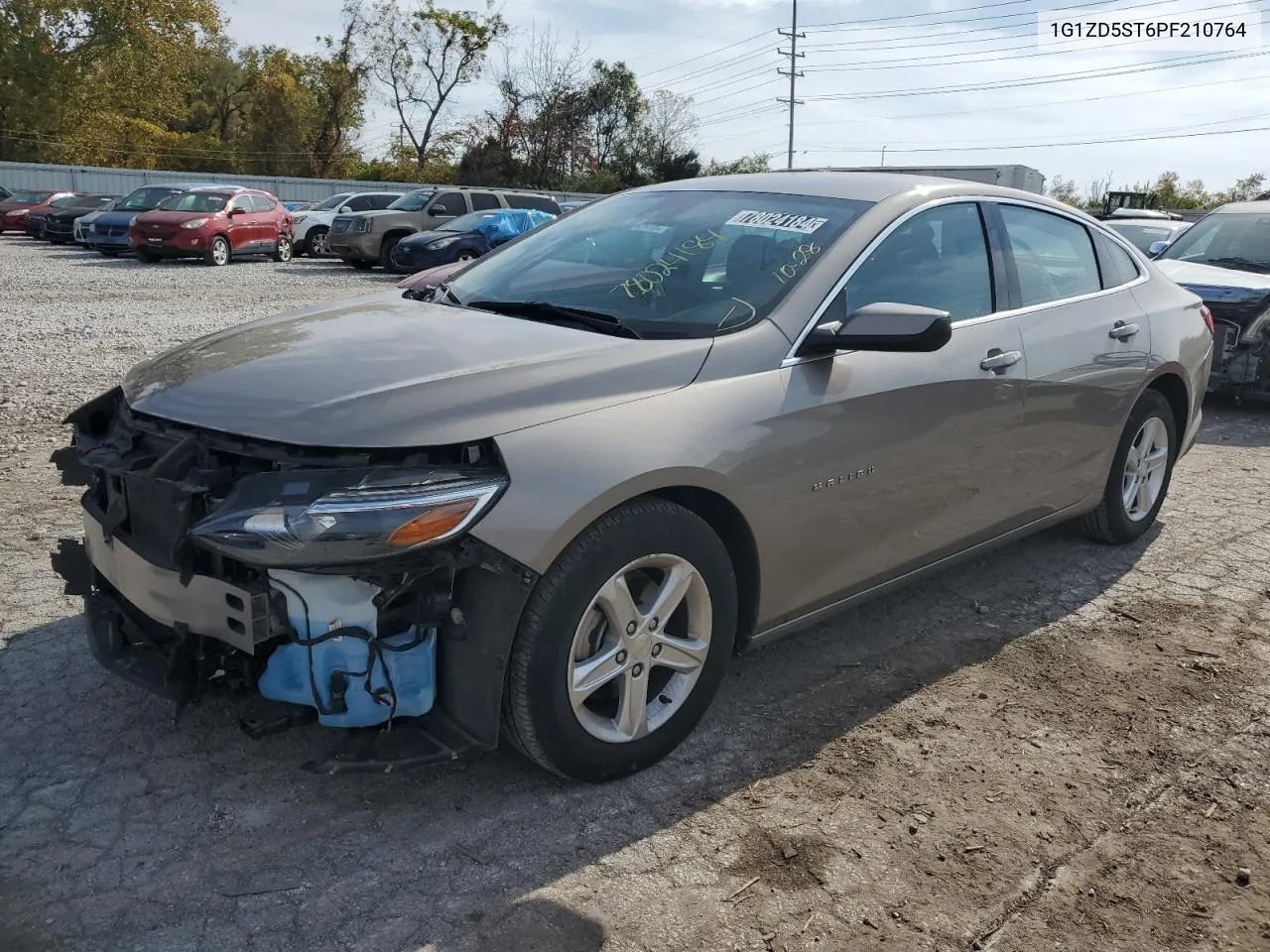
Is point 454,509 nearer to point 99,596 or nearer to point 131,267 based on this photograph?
point 99,596

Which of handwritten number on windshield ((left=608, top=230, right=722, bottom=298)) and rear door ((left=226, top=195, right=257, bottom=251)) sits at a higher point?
rear door ((left=226, top=195, right=257, bottom=251))

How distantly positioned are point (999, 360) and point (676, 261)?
125 centimetres

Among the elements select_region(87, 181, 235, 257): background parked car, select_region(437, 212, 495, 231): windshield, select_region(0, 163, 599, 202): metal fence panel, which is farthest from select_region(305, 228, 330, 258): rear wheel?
select_region(0, 163, 599, 202): metal fence panel

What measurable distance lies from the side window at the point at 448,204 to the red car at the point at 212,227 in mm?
3762

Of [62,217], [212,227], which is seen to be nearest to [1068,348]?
[212,227]

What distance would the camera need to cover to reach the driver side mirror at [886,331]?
3238mm

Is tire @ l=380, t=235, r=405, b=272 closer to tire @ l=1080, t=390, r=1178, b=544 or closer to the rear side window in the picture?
the rear side window

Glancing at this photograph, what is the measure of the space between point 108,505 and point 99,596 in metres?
0.39

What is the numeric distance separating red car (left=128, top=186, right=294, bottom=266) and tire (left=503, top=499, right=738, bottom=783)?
2106 cm

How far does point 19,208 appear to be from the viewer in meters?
29.8

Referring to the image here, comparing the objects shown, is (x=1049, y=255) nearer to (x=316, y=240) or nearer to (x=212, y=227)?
(x=212, y=227)

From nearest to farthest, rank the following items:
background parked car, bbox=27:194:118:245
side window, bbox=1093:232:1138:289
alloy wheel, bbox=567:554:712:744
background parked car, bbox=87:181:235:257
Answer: alloy wheel, bbox=567:554:712:744 → side window, bbox=1093:232:1138:289 → background parked car, bbox=87:181:235:257 → background parked car, bbox=27:194:118:245

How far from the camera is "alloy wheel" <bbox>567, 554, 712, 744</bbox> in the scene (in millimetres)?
2869

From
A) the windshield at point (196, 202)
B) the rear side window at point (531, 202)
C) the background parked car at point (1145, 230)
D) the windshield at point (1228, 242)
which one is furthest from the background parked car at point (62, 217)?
the windshield at point (1228, 242)
